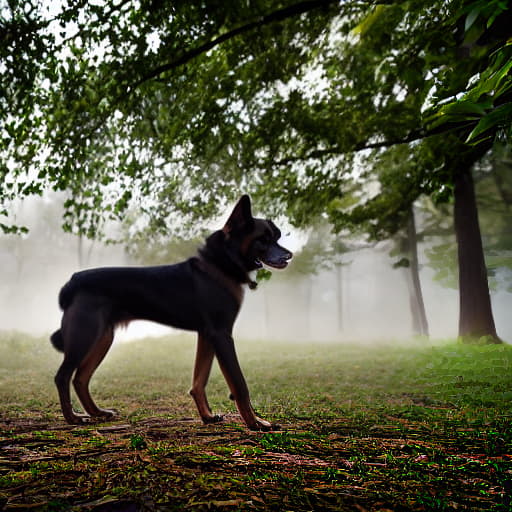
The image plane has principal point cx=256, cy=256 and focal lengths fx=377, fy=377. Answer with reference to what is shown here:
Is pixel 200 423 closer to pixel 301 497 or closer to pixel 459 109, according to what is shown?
pixel 301 497

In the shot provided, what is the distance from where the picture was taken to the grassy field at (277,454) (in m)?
1.46

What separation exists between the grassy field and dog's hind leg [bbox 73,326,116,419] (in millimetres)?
295

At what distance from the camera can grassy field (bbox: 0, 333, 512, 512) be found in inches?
57.3

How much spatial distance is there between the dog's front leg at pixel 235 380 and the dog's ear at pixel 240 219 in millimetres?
934

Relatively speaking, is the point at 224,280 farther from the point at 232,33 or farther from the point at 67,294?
the point at 232,33

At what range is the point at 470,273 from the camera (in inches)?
385

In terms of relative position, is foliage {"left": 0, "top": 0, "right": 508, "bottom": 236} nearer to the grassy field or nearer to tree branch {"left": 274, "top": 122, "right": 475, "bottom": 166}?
tree branch {"left": 274, "top": 122, "right": 475, "bottom": 166}

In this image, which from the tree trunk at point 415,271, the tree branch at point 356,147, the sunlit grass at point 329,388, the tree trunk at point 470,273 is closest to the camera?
the sunlit grass at point 329,388

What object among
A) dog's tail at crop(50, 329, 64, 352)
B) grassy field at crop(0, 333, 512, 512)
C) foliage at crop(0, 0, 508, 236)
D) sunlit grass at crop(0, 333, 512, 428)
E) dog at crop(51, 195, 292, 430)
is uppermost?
foliage at crop(0, 0, 508, 236)

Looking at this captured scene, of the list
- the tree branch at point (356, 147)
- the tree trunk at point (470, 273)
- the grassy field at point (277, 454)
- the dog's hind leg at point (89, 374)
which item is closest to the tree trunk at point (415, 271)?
the tree trunk at point (470, 273)

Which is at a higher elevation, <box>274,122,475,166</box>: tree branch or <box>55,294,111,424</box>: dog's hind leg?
<box>274,122,475,166</box>: tree branch

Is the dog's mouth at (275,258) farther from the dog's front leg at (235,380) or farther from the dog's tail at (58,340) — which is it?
the dog's tail at (58,340)

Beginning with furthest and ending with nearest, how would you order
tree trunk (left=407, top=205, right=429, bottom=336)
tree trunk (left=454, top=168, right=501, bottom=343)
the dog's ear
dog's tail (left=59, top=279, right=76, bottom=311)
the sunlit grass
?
tree trunk (left=407, top=205, right=429, bottom=336), tree trunk (left=454, top=168, right=501, bottom=343), the sunlit grass, dog's tail (left=59, top=279, right=76, bottom=311), the dog's ear

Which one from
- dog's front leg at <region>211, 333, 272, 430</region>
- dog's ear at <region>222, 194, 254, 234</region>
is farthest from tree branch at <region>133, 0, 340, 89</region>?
dog's front leg at <region>211, 333, 272, 430</region>
